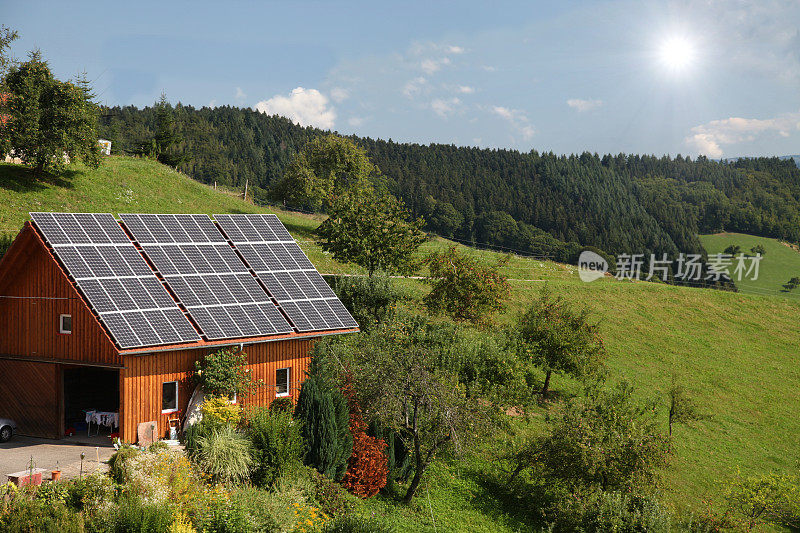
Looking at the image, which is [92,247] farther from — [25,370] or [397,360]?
[397,360]

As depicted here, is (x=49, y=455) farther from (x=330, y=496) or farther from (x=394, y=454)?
(x=394, y=454)

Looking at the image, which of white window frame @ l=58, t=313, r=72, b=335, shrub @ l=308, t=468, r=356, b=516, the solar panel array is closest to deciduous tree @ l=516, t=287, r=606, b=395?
the solar panel array

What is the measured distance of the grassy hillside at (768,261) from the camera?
139 m

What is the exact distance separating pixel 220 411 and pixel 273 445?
3011 millimetres

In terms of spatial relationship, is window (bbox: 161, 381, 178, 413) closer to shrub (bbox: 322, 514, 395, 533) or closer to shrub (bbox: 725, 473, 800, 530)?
shrub (bbox: 322, 514, 395, 533)

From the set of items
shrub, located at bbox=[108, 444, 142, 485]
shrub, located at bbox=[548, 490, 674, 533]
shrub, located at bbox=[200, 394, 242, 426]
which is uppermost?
shrub, located at bbox=[200, 394, 242, 426]

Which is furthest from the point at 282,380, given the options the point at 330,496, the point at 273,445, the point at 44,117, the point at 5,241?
the point at 44,117

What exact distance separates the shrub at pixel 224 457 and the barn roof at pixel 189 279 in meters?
3.82

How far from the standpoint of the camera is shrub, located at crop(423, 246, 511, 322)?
41.7m

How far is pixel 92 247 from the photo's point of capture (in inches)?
949

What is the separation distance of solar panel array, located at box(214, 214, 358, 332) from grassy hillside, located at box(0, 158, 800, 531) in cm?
817

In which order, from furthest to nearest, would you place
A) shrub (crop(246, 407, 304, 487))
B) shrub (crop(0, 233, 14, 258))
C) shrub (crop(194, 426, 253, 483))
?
shrub (crop(0, 233, 14, 258)) → shrub (crop(246, 407, 304, 487)) → shrub (crop(194, 426, 253, 483))

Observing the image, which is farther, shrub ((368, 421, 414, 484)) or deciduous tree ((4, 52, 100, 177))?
deciduous tree ((4, 52, 100, 177))

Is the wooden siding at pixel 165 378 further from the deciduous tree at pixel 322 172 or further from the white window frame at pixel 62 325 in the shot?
the deciduous tree at pixel 322 172
